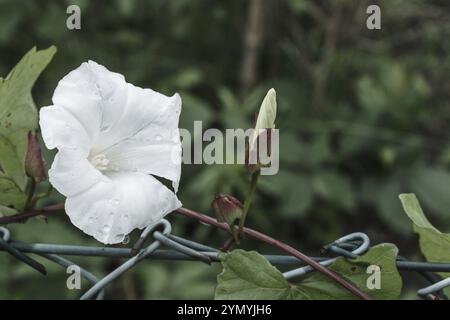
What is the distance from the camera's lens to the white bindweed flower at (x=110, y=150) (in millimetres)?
566

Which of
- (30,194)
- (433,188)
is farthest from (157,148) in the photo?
(433,188)

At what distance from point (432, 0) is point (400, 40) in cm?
37

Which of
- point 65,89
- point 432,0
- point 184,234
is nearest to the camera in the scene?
point 65,89

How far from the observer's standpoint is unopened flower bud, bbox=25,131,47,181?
0.64 metres

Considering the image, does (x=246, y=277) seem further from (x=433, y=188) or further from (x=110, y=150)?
(x=433, y=188)

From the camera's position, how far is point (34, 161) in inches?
25.2

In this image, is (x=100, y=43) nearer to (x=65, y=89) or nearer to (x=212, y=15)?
(x=212, y=15)

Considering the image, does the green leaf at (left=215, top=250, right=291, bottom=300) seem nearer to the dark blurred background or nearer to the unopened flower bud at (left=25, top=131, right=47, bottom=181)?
the unopened flower bud at (left=25, top=131, right=47, bottom=181)

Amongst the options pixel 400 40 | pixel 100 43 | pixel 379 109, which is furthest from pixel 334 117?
pixel 100 43

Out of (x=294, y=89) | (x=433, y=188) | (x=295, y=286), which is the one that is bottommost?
(x=295, y=286)

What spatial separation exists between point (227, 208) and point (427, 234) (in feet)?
0.65

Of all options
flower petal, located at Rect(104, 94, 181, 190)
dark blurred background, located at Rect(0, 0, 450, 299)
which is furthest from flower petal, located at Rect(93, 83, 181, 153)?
dark blurred background, located at Rect(0, 0, 450, 299)
